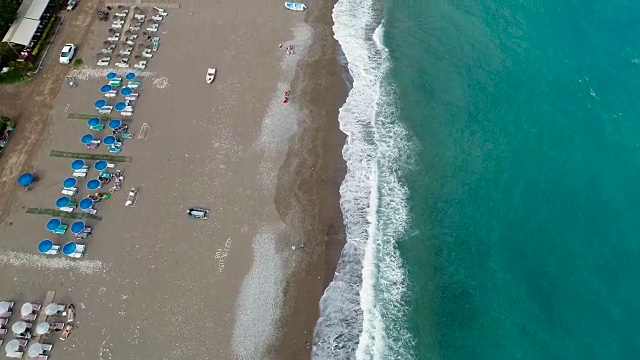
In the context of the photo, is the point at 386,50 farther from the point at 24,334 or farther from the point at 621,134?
the point at 24,334

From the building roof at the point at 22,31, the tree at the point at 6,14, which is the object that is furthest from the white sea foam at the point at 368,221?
the tree at the point at 6,14

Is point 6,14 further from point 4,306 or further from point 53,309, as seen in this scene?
point 53,309

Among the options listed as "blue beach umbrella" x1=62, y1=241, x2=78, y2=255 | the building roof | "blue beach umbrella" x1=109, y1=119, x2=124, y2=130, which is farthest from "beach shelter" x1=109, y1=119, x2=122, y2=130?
the building roof

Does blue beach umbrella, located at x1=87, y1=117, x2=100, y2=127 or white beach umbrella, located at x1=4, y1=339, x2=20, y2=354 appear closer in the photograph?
white beach umbrella, located at x1=4, y1=339, x2=20, y2=354

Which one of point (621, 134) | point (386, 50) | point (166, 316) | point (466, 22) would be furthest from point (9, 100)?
point (621, 134)

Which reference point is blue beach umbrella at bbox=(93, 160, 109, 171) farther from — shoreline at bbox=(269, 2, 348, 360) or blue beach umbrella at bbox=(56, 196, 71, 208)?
shoreline at bbox=(269, 2, 348, 360)
